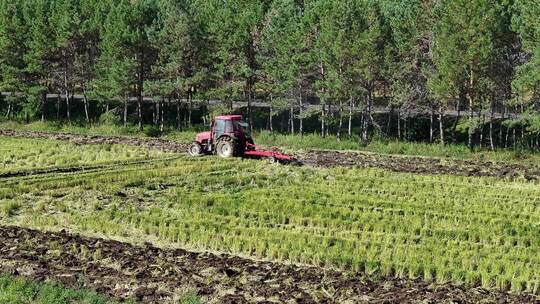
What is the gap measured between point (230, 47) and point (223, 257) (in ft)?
127

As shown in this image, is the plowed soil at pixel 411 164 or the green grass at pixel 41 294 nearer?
the green grass at pixel 41 294

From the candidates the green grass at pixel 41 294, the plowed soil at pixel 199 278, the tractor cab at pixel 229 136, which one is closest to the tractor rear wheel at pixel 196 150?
the tractor cab at pixel 229 136

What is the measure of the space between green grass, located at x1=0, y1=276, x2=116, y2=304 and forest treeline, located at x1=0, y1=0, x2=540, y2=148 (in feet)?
110

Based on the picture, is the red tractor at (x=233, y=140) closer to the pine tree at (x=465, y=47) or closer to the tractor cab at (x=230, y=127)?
the tractor cab at (x=230, y=127)

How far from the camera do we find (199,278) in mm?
13773

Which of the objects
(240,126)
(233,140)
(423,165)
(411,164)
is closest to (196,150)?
(233,140)

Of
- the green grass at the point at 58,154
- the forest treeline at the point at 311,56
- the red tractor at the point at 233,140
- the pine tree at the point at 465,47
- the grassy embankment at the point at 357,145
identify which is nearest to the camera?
the green grass at the point at 58,154

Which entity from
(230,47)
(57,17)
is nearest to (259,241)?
(230,47)

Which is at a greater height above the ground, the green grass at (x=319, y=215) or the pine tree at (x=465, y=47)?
the pine tree at (x=465, y=47)

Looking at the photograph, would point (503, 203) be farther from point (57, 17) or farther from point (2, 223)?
point (57, 17)

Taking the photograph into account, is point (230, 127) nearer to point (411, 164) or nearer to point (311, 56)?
point (411, 164)

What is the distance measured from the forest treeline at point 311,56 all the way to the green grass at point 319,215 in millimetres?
16599

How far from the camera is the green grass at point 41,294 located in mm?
12188

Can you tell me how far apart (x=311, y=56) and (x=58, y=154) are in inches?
823
